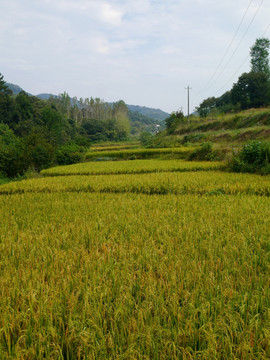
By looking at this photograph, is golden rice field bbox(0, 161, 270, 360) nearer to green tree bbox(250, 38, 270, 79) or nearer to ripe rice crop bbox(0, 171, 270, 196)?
ripe rice crop bbox(0, 171, 270, 196)

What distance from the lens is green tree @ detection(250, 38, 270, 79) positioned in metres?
45.8

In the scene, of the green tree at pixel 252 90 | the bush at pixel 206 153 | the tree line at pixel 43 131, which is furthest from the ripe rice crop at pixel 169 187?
the green tree at pixel 252 90

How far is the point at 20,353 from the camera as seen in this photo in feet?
4.00

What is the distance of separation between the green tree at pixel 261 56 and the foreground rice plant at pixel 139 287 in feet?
172

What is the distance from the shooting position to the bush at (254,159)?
8.77 meters

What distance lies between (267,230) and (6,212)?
4454 millimetres

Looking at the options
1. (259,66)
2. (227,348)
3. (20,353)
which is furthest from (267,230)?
(259,66)

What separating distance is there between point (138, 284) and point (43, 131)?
1121 inches

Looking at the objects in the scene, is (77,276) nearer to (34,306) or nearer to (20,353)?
(34,306)

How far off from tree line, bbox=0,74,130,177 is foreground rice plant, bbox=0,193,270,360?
1473 centimetres

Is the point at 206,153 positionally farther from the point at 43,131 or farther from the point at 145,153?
the point at 43,131

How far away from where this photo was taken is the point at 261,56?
46.3 metres

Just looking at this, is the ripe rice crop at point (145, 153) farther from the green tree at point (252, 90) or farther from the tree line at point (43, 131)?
the green tree at point (252, 90)

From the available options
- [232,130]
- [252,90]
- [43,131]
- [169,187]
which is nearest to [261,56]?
[252,90]
